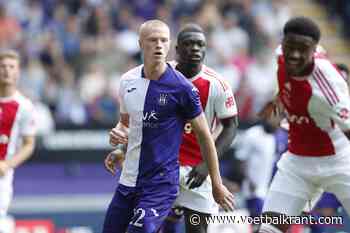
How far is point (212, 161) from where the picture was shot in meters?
8.91

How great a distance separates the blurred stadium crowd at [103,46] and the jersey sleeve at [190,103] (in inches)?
352

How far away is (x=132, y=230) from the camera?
9008 millimetres

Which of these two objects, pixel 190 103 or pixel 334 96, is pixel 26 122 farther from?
pixel 334 96

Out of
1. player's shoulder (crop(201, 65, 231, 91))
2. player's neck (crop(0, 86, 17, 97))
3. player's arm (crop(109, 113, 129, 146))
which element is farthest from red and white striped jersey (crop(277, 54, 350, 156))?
player's neck (crop(0, 86, 17, 97))

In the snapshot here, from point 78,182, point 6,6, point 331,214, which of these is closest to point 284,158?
point 331,214

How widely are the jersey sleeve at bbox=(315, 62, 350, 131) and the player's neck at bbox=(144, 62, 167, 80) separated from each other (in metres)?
1.38

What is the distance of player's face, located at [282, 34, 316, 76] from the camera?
9266mm

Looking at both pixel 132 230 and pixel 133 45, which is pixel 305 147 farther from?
pixel 133 45

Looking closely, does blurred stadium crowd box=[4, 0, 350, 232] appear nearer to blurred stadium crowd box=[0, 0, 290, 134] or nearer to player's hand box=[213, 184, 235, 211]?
blurred stadium crowd box=[0, 0, 290, 134]

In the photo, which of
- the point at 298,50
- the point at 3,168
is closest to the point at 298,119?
the point at 298,50

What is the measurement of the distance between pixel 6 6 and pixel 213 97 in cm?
1079

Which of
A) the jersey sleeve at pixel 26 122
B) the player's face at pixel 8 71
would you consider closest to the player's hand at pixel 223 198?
the jersey sleeve at pixel 26 122

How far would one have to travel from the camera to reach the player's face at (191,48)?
406 inches

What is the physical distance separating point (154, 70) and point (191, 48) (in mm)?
1220
